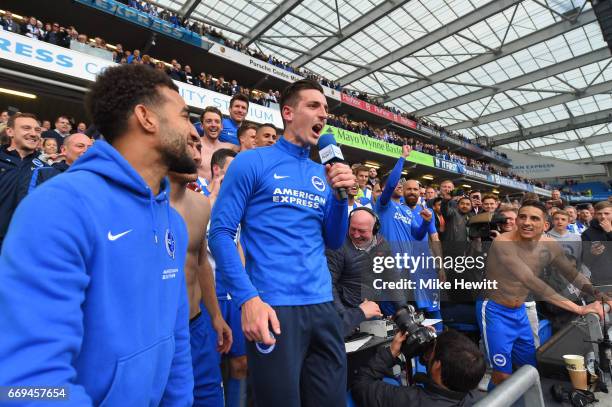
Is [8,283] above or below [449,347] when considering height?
above

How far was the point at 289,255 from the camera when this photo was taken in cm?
159

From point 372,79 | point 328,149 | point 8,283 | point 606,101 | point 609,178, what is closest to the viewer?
point 8,283

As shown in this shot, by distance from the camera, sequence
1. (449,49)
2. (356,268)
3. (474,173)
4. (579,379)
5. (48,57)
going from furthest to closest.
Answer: (474,173), (449,49), (48,57), (356,268), (579,379)

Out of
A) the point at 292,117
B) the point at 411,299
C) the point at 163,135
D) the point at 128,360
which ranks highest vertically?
the point at 292,117

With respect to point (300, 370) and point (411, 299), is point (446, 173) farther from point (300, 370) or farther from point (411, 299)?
point (300, 370)

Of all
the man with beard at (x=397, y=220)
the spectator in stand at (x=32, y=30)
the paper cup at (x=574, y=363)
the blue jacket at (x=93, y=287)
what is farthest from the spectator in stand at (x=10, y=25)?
the paper cup at (x=574, y=363)

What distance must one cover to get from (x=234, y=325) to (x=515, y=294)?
256 centimetres

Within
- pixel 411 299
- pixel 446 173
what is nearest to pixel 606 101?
pixel 446 173

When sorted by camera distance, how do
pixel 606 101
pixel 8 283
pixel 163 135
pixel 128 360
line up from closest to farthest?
pixel 8 283, pixel 128 360, pixel 163 135, pixel 606 101

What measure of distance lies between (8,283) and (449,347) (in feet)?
Result: 6.80

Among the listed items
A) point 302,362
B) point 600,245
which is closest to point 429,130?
point 600,245

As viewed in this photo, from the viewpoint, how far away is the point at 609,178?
37.9 meters

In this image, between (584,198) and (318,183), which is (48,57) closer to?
(318,183)

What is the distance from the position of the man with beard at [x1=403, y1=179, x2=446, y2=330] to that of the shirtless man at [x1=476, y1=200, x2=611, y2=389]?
0.54 meters
